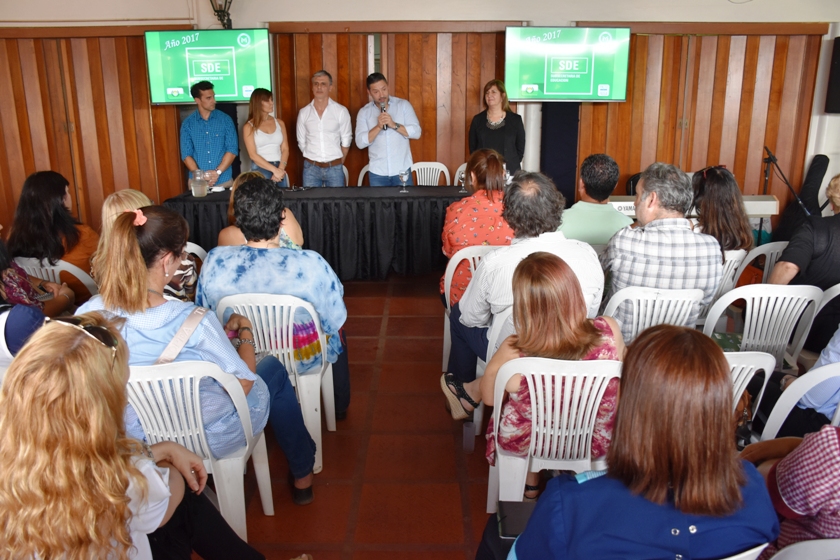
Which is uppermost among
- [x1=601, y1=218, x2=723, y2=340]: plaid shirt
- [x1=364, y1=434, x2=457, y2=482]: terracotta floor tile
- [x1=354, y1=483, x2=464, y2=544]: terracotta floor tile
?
[x1=601, y1=218, x2=723, y2=340]: plaid shirt

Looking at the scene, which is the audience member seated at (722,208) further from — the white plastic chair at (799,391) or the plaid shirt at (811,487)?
the plaid shirt at (811,487)

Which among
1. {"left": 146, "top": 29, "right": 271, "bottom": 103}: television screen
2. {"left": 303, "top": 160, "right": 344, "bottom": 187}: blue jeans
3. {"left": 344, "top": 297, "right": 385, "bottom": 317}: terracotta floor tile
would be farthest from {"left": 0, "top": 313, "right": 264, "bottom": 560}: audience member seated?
{"left": 146, "top": 29, "right": 271, "bottom": 103}: television screen

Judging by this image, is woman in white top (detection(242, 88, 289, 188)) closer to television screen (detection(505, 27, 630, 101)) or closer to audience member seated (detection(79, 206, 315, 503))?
television screen (detection(505, 27, 630, 101))

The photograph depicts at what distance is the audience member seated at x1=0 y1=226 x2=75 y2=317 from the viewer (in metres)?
2.31

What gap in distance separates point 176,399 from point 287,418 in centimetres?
50

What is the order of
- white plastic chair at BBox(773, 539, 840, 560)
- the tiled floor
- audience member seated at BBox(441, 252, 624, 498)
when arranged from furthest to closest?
1. the tiled floor
2. audience member seated at BBox(441, 252, 624, 498)
3. white plastic chair at BBox(773, 539, 840, 560)

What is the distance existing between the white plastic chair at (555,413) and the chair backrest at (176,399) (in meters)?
A: 0.76

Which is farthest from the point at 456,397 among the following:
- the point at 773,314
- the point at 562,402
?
the point at 773,314

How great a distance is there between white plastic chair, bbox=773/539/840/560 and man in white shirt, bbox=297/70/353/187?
185 inches

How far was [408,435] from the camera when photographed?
2770 mm

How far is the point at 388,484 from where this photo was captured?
7.98 ft

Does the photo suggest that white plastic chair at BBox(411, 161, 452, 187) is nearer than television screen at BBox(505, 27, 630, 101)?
No

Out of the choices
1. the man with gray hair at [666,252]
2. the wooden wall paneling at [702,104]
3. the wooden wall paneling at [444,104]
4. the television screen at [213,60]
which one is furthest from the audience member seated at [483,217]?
the wooden wall paneling at [702,104]

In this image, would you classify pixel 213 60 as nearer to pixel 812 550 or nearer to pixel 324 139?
pixel 324 139
